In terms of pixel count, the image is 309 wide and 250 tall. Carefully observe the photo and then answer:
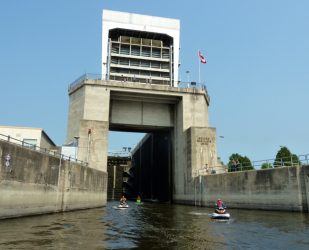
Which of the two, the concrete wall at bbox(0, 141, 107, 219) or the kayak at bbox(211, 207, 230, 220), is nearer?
the concrete wall at bbox(0, 141, 107, 219)

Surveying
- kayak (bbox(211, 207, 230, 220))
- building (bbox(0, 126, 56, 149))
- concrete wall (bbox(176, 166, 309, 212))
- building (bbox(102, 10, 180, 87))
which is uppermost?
building (bbox(102, 10, 180, 87))

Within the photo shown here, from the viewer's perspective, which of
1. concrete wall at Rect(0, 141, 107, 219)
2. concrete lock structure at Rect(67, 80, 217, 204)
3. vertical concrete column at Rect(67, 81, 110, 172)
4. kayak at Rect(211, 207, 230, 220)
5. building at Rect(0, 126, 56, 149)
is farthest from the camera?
concrete lock structure at Rect(67, 80, 217, 204)

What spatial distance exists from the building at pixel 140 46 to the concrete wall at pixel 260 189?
40893mm

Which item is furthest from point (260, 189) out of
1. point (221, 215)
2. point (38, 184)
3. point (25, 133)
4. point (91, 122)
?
point (25, 133)

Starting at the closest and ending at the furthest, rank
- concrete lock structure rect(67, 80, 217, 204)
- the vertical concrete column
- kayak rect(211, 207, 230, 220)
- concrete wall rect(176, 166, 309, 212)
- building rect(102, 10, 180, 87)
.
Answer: kayak rect(211, 207, 230, 220) < concrete wall rect(176, 166, 309, 212) < the vertical concrete column < concrete lock structure rect(67, 80, 217, 204) < building rect(102, 10, 180, 87)

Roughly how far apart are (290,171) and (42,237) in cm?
2545

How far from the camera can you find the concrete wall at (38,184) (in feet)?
73.7

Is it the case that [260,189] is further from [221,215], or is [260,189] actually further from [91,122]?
[91,122]

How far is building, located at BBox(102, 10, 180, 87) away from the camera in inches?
3248

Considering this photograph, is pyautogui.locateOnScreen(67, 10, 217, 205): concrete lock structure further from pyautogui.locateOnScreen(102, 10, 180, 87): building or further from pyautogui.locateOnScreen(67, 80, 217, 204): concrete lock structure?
pyautogui.locateOnScreen(102, 10, 180, 87): building

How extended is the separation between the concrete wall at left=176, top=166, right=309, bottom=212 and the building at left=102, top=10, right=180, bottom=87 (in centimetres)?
4089

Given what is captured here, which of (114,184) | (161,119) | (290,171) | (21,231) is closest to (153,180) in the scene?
(161,119)

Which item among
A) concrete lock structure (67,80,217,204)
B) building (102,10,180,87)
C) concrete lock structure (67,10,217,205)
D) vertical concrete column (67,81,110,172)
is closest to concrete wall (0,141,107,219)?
vertical concrete column (67,81,110,172)

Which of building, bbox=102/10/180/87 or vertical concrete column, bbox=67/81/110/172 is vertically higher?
building, bbox=102/10/180/87
